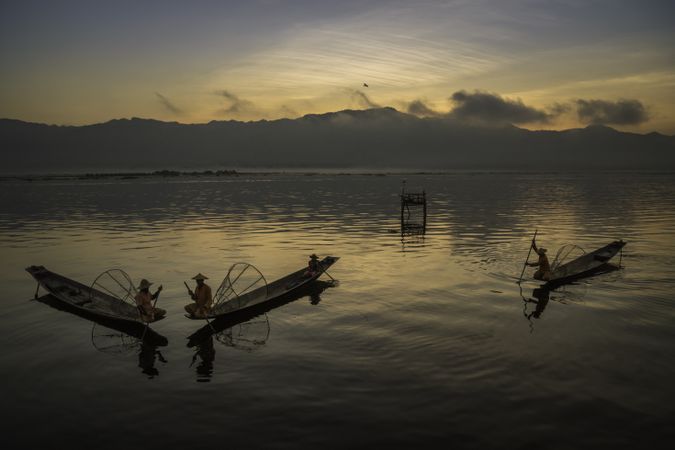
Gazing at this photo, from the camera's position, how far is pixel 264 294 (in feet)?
67.9

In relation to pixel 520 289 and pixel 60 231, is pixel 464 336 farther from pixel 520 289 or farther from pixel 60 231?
pixel 60 231

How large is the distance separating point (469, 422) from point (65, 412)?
976 centimetres

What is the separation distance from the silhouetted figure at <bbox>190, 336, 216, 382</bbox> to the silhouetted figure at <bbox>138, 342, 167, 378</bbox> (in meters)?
1.10

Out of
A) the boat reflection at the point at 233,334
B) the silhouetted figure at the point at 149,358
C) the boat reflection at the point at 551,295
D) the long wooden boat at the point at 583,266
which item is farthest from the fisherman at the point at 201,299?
the long wooden boat at the point at 583,266

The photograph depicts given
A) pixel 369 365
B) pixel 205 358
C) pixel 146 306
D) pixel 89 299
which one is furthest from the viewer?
pixel 89 299

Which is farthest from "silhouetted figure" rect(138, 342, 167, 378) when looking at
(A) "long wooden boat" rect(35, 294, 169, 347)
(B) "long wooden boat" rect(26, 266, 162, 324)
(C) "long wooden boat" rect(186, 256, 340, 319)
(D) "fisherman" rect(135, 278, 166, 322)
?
(C) "long wooden boat" rect(186, 256, 340, 319)

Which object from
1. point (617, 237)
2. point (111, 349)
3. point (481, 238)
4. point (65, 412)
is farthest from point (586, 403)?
point (617, 237)

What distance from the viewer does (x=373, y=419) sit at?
10734 mm

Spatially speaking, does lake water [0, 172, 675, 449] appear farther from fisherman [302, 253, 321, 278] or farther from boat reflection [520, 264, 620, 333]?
fisherman [302, 253, 321, 278]

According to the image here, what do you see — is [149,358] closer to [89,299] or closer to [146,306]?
[146,306]

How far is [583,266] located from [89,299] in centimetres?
2591

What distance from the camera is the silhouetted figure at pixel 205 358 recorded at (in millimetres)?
13383

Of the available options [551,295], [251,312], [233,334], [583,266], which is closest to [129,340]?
[233,334]

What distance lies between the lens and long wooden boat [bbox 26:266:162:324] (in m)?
17.7
